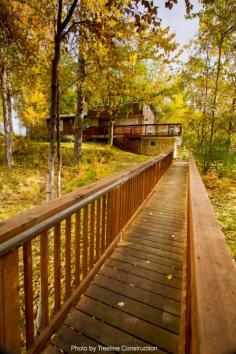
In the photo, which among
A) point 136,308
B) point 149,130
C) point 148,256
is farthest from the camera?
point 149,130

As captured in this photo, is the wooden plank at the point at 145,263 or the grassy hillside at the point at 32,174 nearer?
the wooden plank at the point at 145,263

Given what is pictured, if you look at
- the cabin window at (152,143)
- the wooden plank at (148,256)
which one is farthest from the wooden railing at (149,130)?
the wooden plank at (148,256)

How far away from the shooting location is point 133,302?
2.32 m

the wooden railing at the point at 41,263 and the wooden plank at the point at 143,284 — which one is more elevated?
the wooden railing at the point at 41,263

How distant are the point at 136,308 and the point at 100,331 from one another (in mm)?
449

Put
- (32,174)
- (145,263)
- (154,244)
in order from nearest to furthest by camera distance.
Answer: (145,263) → (154,244) → (32,174)

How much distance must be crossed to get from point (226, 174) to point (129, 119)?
59.9 ft

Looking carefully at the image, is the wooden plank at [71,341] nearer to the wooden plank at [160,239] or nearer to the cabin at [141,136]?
the wooden plank at [160,239]

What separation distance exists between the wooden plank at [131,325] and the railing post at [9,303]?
90 centimetres

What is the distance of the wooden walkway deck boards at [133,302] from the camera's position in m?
1.89

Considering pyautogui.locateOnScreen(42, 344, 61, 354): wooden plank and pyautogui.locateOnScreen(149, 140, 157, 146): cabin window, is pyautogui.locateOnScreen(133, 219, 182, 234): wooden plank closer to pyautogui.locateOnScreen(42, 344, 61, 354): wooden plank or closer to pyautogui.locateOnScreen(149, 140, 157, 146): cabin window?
pyautogui.locateOnScreen(42, 344, 61, 354): wooden plank

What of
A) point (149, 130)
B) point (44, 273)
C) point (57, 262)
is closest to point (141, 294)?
point (57, 262)

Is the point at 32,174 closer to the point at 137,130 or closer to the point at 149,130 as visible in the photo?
the point at 137,130

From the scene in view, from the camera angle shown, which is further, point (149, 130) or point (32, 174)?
point (149, 130)
